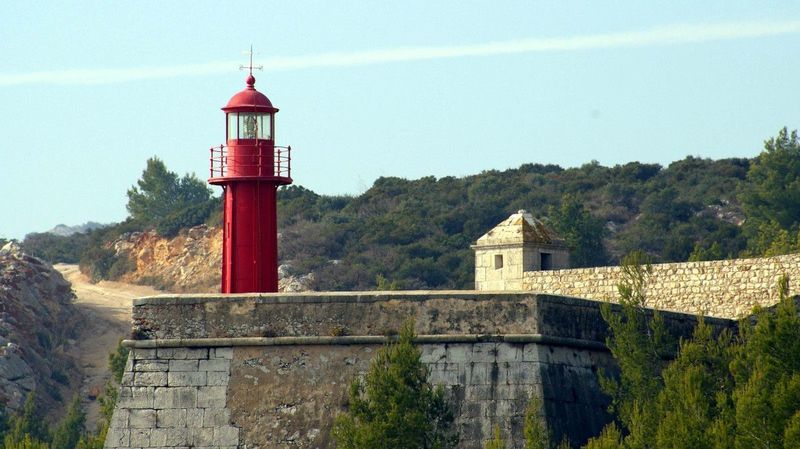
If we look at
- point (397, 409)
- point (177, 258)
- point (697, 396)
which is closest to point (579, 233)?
point (177, 258)

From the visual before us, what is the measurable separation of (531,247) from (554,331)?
8664mm

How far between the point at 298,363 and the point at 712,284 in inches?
344

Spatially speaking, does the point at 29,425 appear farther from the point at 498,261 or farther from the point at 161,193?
the point at 161,193

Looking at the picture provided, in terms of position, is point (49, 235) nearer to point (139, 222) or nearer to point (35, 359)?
point (139, 222)

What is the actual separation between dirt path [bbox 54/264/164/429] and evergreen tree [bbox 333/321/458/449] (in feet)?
73.3

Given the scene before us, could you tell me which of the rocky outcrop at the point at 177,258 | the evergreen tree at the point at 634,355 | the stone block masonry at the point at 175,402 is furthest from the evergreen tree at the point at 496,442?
the rocky outcrop at the point at 177,258

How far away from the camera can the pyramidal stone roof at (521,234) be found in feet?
95.7

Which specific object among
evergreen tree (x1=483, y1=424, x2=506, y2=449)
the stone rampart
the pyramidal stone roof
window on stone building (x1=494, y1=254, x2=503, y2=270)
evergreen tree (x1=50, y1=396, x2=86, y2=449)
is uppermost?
the pyramidal stone roof

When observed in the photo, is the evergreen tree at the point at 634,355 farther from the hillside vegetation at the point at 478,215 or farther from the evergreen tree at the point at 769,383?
the hillside vegetation at the point at 478,215

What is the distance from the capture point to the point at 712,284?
86.4 feet

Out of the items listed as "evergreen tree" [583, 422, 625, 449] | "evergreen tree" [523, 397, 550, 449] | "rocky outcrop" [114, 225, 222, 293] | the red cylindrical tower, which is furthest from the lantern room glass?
"rocky outcrop" [114, 225, 222, 293]

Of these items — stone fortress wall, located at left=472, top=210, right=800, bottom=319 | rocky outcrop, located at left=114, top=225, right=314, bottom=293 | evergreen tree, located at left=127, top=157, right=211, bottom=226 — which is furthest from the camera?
evergreen tree, located at left=127, top=157, right=211, bottom=226

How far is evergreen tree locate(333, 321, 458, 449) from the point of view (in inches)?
751

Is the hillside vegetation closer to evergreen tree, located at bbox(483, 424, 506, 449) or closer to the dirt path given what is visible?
the dirt path
